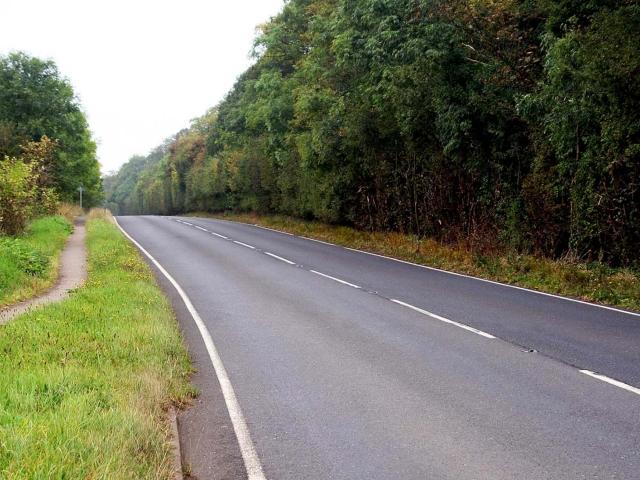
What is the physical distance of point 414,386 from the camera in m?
6.51

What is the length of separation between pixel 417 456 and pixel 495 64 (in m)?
14.4

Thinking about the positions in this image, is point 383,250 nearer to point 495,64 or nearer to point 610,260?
point 495,64

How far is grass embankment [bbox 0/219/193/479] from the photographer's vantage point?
4.06 m

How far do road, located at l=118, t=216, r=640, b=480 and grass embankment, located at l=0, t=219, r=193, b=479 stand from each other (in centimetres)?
45

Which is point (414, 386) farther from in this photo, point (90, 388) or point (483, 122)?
point (483, 122)

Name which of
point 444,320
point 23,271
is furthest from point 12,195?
point 444,320

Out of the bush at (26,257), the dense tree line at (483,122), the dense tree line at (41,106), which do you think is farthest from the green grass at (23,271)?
the dense tree line at (41,106)

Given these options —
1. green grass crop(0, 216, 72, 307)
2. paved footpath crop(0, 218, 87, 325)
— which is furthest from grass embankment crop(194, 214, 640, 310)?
green grass crop(0, 216, 72, 307)

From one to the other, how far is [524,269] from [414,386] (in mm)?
9630

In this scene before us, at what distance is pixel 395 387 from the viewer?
21.3 feet

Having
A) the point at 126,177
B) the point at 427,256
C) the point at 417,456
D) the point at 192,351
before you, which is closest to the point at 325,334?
the point at 192,351

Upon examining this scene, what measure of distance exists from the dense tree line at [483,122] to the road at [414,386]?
372 centimetres

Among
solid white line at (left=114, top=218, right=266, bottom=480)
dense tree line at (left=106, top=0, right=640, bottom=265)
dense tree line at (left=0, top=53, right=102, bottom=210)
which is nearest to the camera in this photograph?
solid white line at (left=114, top=218, right=266, bottom=480)

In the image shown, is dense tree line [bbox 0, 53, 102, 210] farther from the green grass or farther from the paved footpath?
the green grass
